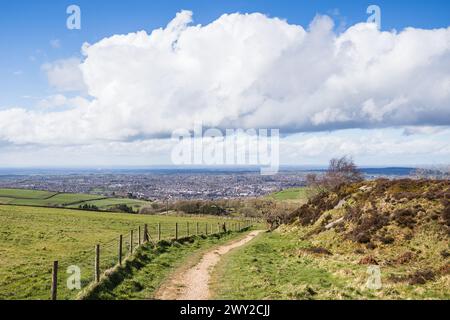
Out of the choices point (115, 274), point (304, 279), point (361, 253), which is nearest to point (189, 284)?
point (115, 274)

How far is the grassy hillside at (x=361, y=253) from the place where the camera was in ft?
61.8

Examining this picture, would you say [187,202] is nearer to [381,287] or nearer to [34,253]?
[34,253]

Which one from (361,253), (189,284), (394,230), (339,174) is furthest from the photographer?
(339,174)

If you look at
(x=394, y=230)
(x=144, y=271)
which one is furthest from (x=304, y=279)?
(x=394, y=230)

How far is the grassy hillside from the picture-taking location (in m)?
18.8

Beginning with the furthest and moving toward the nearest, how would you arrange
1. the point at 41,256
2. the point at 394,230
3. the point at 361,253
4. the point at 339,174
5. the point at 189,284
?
1. the point at 339,174
2. the point at 394,230
3. the point at 41,256
4. the point at 361,253
5. the point at 189,284

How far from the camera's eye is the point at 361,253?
1208 inches

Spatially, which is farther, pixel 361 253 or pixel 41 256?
pixel 41 256

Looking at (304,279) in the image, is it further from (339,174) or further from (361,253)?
(339,174)

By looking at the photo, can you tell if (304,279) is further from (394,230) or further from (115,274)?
(394,230)

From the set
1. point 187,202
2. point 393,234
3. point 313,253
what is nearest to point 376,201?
point 393,234

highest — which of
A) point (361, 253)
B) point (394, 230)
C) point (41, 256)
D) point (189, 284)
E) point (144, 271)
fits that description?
point (394, 230)

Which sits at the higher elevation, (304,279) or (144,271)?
(304,279)

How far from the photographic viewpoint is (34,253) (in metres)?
32.2
